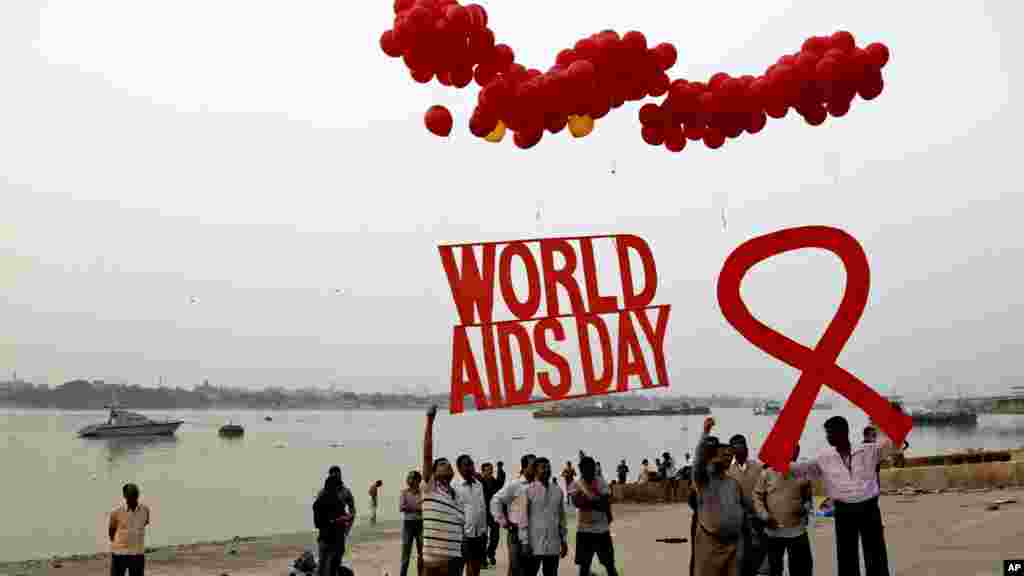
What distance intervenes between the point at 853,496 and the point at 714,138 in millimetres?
3475

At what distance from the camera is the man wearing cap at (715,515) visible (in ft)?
21.4

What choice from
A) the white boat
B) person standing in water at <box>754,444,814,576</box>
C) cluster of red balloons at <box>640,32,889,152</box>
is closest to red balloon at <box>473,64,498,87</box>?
cluster of red balloons at <box>640,32,889,152</box>

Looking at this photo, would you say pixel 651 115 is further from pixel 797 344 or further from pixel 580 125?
pixel 797 344

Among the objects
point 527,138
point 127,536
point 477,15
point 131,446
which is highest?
point 477,15

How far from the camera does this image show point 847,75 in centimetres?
813

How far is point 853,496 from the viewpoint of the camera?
23.6 feet

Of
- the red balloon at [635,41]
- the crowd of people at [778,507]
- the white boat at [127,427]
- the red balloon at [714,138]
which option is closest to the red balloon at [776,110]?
the red balloon at [714,138]

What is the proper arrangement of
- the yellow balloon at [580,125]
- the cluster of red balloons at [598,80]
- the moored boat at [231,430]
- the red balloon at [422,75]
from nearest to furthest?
the cluster of red balloons at [598,80]
the red balloon at [422,75]
the yellow balloon at [580,125]
the moored boat at [231,430]

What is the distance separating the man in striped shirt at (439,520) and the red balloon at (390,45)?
3.04 metres

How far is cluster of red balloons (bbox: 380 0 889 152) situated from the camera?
8086 mm

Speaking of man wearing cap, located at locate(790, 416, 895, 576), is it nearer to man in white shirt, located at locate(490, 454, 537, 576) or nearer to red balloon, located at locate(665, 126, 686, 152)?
man in white shirt, located at locate(490, 454, 537, 576)

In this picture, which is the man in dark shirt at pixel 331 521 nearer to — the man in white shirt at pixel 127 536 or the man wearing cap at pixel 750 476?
the man in white shirt at pixel 127 536

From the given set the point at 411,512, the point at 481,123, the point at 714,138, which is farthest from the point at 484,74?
the point at 411,512

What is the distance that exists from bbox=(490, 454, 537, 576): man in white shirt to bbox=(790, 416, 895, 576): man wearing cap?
2.89m
